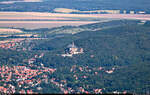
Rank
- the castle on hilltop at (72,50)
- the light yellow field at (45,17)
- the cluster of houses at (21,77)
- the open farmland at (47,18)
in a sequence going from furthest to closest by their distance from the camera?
the open farmland at (47,18) → the light yellow field at (45,17) → the castle on hilltop at (72,50) → the cluster of houses at (21,77)

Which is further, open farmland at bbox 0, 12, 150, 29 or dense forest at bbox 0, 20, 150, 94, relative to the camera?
open farmland at bbox 0, 12, 150, 29

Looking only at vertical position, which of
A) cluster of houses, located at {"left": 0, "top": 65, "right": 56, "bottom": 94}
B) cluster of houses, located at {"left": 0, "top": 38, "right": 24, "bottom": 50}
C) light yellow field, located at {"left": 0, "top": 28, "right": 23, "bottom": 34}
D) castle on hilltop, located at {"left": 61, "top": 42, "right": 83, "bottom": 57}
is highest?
cluster of houses, located at {"left": 0, "top": 65, "right": 56, "bottom": 94}

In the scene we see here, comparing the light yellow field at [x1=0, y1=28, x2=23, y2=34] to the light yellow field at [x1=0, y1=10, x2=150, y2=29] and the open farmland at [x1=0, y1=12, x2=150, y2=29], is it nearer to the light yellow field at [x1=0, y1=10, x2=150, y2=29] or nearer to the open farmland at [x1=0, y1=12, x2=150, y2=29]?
the open farmland at [x1=0, y1=12, x2=150, y2=29]

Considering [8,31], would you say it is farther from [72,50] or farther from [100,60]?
[100,60]

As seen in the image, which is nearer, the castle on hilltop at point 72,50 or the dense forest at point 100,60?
the dense forest at point 100,60

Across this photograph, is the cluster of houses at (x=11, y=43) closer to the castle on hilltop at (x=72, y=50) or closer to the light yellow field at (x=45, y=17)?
the castle on hilltop at (x=72, y=50)

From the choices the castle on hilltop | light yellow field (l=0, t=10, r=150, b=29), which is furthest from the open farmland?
the castle on hilltop

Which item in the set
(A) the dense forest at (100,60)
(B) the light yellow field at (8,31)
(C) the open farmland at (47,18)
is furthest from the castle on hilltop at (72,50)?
(C) the open farmland at (47,18)

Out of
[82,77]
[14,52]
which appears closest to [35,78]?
[82,77]

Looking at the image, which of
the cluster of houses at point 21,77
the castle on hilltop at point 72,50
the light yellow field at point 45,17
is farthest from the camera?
the light yellow field at point 45,17

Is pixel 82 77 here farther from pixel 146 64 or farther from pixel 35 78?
pixel 146 64
